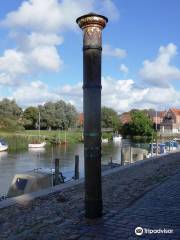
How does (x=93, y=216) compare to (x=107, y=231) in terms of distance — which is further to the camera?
(x=93, y=216)

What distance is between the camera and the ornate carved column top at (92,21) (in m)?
6.68

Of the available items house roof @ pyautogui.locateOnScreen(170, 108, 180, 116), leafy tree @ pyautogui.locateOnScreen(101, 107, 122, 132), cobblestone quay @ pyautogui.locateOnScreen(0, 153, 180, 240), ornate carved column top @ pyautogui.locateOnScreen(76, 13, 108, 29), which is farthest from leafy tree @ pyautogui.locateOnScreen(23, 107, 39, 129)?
ornate carved column top @ pyautogui.locateOnScreen(76, 13, 108, 29)

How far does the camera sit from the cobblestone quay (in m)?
5.98

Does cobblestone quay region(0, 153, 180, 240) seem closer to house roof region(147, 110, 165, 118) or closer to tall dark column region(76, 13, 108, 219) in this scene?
tall dark column region(76, 13, 108, 219)

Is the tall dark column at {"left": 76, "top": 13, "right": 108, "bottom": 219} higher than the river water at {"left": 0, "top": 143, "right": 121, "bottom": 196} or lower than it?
higher

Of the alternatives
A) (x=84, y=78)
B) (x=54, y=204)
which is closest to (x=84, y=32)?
(x=84, y=78)

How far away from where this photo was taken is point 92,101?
6691mm

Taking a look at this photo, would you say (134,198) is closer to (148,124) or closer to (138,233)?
(138,233)

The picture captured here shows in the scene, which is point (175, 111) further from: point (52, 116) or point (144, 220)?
point (144, 220)

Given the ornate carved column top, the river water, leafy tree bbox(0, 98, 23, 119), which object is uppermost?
leafy tree bbox(0, 98, 23, 119)

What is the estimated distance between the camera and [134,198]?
879cm

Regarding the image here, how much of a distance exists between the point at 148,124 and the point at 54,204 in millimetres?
105834

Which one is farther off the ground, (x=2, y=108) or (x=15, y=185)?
(x=2, y=108)

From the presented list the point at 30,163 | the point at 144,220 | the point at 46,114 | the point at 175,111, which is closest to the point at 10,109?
the point at 46,114
